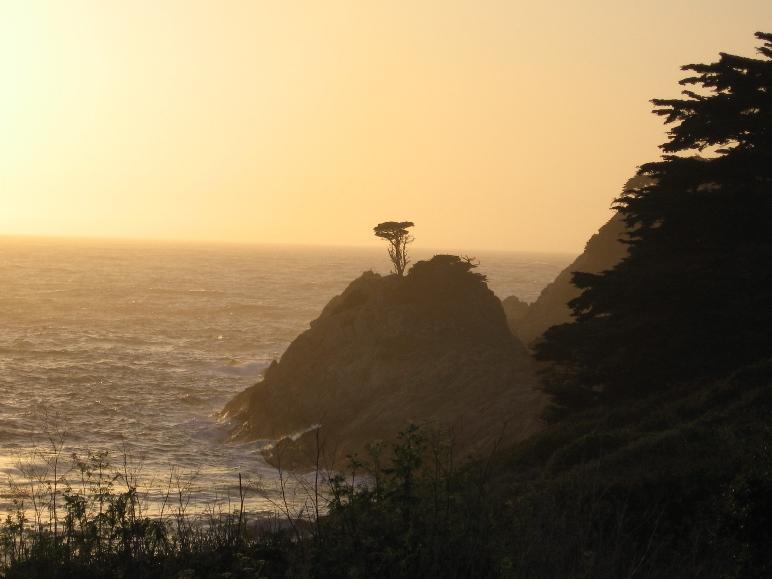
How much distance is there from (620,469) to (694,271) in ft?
37.7

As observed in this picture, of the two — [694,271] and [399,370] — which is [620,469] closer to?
[694,271]

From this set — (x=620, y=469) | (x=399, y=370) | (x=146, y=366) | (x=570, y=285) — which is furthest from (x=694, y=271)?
(x=146, y=366)

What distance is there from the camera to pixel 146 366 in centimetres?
6006

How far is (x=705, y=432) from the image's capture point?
1595 centimetres

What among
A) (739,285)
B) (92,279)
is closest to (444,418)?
(739,285)

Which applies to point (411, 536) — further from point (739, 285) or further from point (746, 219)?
point (746, 219)

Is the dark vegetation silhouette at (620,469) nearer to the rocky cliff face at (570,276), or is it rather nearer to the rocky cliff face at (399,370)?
the rocky cliff face at (399,370)

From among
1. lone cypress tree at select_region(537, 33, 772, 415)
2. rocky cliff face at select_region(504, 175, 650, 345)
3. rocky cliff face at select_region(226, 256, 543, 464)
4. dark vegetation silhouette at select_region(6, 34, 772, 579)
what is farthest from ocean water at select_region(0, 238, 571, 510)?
rocky cliff face at select_region(504, 175, 650, 345)

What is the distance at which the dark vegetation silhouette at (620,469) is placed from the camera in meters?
7.51

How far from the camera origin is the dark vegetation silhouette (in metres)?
7.51

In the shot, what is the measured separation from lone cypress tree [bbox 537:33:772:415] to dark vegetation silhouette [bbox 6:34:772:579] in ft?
0.19

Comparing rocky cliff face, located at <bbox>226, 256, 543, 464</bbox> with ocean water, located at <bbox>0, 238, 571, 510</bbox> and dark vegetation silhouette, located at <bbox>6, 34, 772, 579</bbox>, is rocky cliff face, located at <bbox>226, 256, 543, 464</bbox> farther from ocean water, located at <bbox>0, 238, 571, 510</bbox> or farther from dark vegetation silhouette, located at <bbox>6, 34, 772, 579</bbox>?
dark vegetation silhouette, located at <bbox>6, 34, 772, 579</bbox>

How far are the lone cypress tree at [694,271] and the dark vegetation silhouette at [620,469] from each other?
6 centimetres

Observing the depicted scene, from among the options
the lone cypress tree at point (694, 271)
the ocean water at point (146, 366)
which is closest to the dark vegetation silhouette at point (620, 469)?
the lone cypress tree at point (694, 271)
